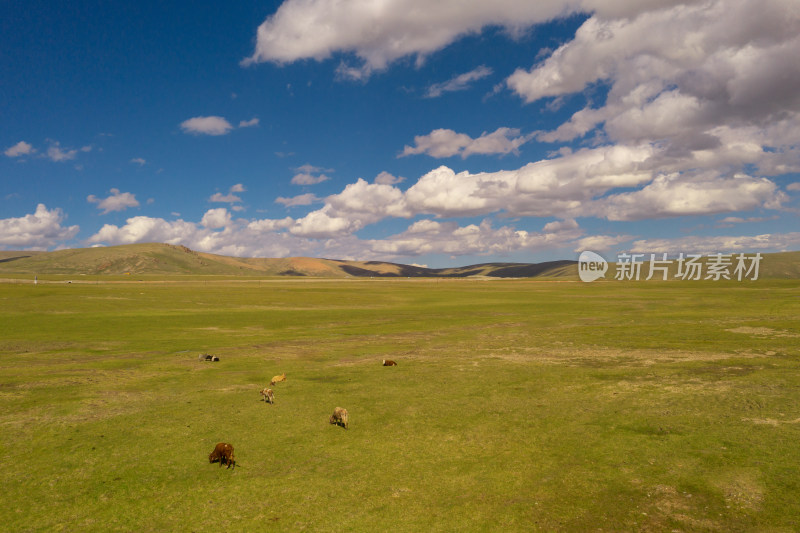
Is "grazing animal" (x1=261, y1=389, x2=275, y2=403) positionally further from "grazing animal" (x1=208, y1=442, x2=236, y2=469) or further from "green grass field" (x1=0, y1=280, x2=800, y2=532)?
"grazing animal" (x1=208, y1=442, x2=236, y2=469)

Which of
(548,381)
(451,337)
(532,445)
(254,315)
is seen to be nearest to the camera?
(532,445)

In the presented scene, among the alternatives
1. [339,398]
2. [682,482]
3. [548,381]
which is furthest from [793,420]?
[339,398]

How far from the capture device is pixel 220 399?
19516mm

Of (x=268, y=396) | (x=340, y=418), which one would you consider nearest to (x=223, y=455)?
(x=340, y=418)

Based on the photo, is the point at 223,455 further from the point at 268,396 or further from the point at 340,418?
the point at 268,396

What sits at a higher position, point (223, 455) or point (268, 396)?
point (223, 455)

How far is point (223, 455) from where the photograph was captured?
12.6 metres

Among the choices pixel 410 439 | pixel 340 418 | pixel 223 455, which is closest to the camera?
pixel 223 455

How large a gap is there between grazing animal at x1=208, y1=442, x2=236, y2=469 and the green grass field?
16.3 inches

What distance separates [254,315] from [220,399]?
42.6 m

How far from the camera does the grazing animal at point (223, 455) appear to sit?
1259cm

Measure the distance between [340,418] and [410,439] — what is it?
9.67ft

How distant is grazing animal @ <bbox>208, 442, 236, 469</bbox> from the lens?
41.3 feet

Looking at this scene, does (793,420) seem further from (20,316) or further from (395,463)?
(20,316)
